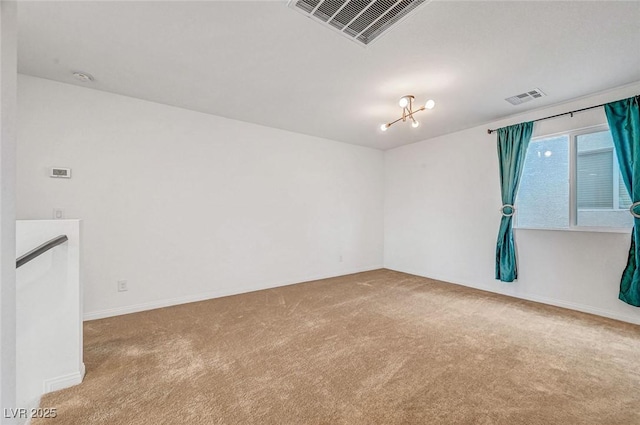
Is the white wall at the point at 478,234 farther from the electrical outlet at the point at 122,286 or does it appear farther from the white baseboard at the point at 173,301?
the electrical outlet at the point at 122,286

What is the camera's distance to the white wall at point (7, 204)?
87 centimetres

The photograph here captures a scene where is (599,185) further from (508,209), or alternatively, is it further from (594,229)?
(508,209)

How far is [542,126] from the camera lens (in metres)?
3.63

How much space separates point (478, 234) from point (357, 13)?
3871 mm

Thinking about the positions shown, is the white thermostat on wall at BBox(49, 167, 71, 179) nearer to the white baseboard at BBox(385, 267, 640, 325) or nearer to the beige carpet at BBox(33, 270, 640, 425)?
the beige carpet at BBox(33, 270, 640, 425)

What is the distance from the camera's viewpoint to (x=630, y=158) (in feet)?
9.48

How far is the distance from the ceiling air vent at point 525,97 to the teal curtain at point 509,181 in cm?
51

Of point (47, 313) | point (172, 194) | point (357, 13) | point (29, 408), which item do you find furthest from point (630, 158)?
point (29, 408)

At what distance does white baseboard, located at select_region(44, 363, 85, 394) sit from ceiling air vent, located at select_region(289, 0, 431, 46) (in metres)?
3.06

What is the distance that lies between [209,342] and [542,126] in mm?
5047

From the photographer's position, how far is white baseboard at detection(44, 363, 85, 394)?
5.72 ft

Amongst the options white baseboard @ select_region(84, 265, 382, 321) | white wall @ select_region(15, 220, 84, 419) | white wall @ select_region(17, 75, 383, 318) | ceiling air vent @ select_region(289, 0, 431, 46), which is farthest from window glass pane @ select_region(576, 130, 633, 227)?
white wall @ select_region(15, 220, 84, 419)

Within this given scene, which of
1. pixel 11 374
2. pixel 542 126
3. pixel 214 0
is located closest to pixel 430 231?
pixel 542 126

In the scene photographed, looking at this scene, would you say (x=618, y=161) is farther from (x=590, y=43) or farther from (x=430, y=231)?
(x=430, y=231)
